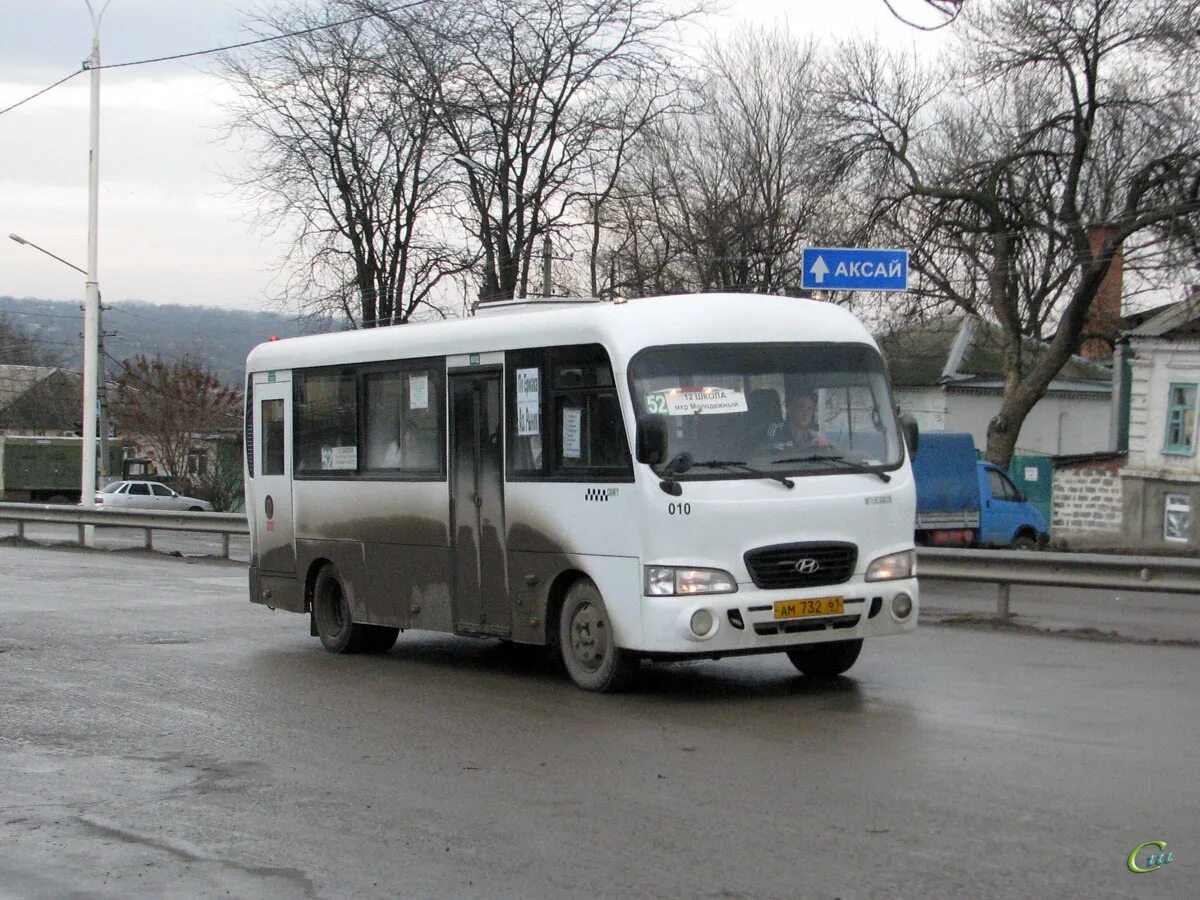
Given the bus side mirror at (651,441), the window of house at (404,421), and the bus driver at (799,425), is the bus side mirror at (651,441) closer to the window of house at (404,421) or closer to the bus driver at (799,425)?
the bus driver at (799,425)

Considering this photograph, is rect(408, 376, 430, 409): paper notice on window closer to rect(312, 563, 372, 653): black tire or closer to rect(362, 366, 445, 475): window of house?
rect(362, 366, 445, 475): window of house

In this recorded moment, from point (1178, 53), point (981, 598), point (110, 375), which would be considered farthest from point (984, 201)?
point (110, 375)

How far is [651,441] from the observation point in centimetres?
967

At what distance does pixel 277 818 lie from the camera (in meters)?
7.09

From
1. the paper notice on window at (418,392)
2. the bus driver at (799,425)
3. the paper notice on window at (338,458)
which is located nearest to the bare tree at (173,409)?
the paper notice on window at (338,458)

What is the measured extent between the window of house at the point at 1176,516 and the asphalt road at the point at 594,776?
28.4 meters

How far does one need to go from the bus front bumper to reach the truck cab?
18.8 meters

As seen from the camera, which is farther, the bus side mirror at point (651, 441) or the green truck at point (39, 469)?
the green truck at point (39, 469)

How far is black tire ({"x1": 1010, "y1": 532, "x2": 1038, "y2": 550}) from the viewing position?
94.1 ft

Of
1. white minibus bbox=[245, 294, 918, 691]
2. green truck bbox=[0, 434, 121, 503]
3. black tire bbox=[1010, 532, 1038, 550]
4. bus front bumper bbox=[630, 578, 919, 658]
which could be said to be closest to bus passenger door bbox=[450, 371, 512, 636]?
white minibus bbox=[245, 294, 918, 691]

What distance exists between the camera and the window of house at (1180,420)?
131 feet

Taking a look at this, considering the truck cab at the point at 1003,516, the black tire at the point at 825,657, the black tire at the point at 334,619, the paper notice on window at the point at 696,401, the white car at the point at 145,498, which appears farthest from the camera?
the white car at the point at 145,498

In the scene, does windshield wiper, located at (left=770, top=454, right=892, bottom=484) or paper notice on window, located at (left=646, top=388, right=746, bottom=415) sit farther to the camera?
windshield wiper, located at (left=770, top=454, right=892, bottom=484)

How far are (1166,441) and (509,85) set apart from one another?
19469 millimetres
